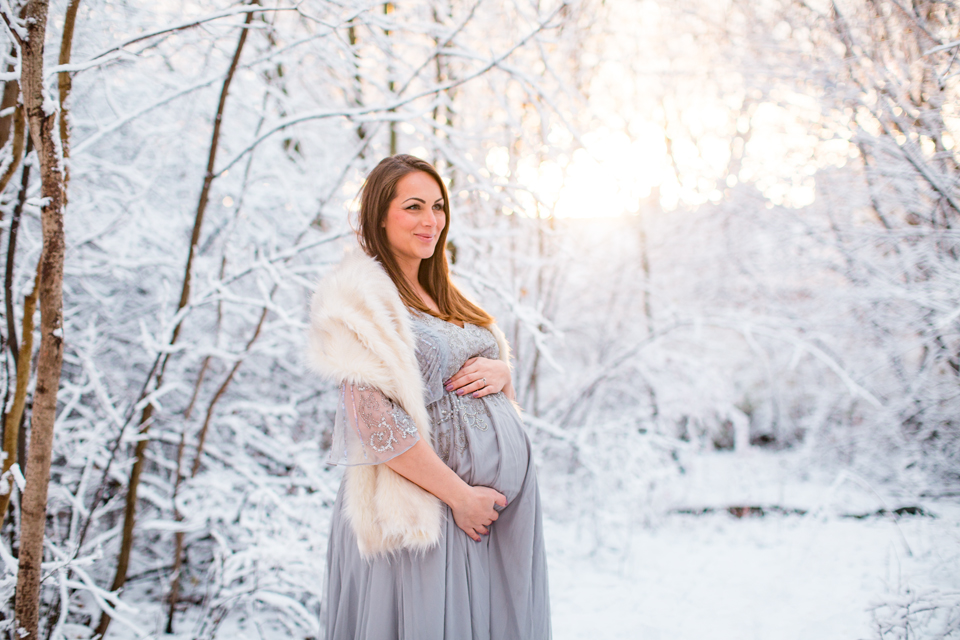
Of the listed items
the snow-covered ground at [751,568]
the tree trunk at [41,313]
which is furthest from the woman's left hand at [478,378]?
the snow-covered ground at [751,568]

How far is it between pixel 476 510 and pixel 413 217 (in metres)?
0.83

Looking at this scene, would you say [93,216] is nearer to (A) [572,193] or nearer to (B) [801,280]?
(A) [572,193]

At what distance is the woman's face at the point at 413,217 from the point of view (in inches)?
58.7

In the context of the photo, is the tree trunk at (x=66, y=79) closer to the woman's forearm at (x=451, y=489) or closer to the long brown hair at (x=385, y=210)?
the long brown hair at (x=385, y=210)

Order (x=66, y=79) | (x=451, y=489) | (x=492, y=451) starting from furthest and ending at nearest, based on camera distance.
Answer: (x=66, y=79) < (x=492, y=451) < (x=451, y=489)

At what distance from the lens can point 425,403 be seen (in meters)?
1.38

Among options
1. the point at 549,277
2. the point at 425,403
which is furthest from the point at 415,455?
the point at 549,277

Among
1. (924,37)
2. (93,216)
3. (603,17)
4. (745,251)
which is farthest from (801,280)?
(93,216)

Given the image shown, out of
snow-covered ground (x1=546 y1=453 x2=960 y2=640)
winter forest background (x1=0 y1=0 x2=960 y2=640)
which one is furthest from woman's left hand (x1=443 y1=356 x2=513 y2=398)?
snow-covered ground (x1=546 y1=453 x2=960 y2=640)

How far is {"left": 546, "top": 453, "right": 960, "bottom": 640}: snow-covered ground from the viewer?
9.59ft

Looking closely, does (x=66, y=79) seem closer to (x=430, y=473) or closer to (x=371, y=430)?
(x=371, y=430)

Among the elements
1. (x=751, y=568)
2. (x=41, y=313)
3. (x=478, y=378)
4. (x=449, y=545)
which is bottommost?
(x=751, y=568)

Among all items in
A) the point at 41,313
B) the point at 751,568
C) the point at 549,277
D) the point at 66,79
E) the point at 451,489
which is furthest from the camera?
the point at 549,277

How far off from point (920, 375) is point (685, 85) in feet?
13.1
